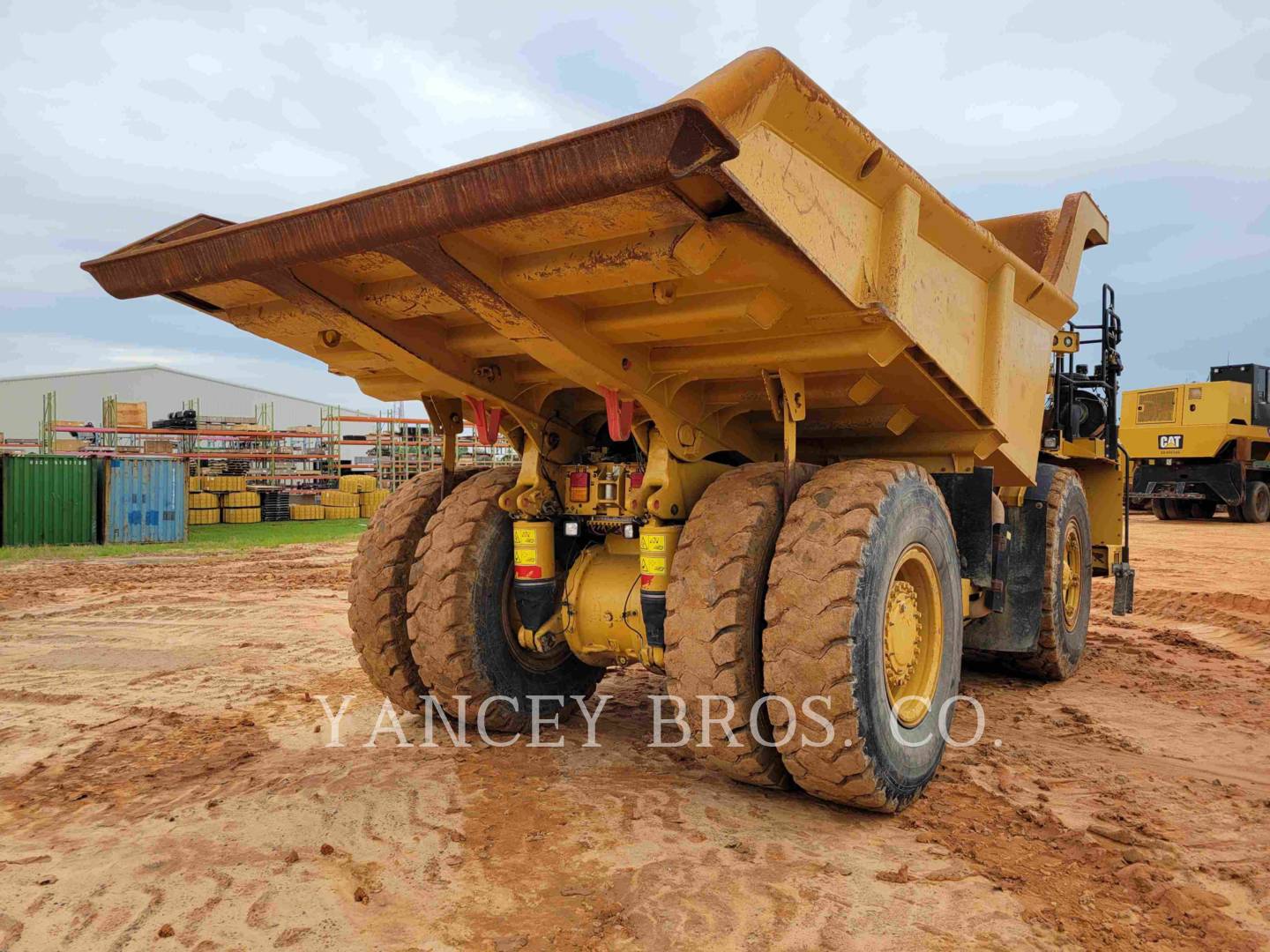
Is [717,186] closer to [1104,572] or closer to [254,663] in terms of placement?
[254,663]

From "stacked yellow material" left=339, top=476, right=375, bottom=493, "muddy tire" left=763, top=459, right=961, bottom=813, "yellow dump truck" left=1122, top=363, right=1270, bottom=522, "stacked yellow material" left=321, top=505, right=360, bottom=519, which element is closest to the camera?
"muddy tire" left=763, top=459, right=961, bottom=813

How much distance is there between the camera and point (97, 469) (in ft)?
57.1

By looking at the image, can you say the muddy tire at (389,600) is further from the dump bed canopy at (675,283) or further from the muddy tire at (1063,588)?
the muddy tire at (1063,588)

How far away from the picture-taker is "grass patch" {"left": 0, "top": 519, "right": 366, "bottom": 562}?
15.1 metres

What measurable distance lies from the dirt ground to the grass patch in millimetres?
11086

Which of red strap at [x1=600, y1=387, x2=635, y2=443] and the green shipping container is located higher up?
red strap at [x1=600, y1=387, x2=635, y2=443]

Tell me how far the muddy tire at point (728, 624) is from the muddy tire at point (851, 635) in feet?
0.33

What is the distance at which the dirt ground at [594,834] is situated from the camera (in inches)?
97.5

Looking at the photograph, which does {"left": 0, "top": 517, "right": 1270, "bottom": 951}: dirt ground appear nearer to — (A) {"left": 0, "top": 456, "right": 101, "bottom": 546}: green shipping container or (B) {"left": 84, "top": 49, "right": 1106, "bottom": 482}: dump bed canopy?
(B) {"left": 84, "top": 49, "right": 1106, "bottom": 482}: dump bed canopy

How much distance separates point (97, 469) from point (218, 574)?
7587 mm

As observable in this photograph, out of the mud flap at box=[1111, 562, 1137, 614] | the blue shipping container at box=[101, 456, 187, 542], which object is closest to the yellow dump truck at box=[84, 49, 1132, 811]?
the mud flap at box=[1111, 562, 1137, 614]

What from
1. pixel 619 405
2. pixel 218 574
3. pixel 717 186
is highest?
pixel 717 186

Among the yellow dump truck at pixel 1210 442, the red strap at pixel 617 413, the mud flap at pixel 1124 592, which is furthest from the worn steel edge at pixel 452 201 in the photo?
the yellow dump truck at pixel 1210 442

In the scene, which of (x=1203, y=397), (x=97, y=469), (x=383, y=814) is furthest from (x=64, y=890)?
(x=1203, y=397)
